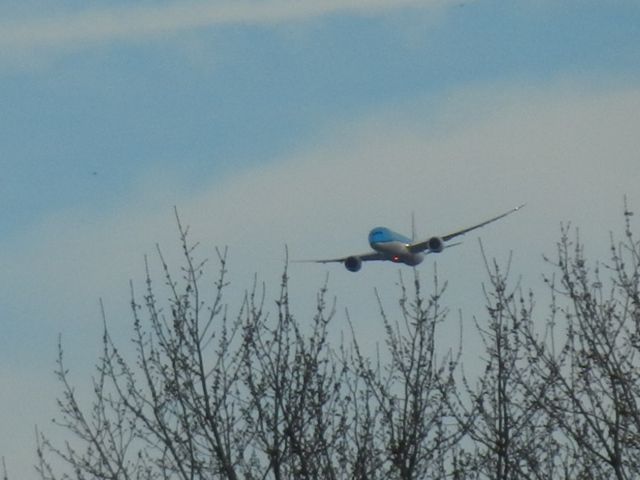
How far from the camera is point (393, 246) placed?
5919cm

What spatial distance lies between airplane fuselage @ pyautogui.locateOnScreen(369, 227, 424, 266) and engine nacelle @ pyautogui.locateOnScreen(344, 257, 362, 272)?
77cm

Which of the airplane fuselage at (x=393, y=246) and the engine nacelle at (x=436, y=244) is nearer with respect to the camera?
the engine nacelle at (x=436, y=244)

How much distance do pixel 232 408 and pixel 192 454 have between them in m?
0.95

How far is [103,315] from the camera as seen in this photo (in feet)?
83.0

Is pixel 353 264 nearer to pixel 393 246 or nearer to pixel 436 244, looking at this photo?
pixel 393 246

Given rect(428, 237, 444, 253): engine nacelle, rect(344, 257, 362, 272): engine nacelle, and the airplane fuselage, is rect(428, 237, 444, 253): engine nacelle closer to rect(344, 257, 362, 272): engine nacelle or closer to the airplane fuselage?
the airplane fuselage

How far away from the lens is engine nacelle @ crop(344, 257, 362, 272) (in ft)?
196

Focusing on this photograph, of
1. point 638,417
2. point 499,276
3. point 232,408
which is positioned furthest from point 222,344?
point 638,417

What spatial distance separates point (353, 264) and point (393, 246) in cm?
164

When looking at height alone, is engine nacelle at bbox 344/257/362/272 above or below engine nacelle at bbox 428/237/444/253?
above

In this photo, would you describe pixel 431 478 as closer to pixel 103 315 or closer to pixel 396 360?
pixel 396 360

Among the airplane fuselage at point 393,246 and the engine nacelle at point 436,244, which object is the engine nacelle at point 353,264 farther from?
the engine nacelle at point 436,244

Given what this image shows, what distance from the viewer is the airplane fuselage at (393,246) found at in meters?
58.4

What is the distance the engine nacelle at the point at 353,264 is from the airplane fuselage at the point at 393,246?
30.4 inches
